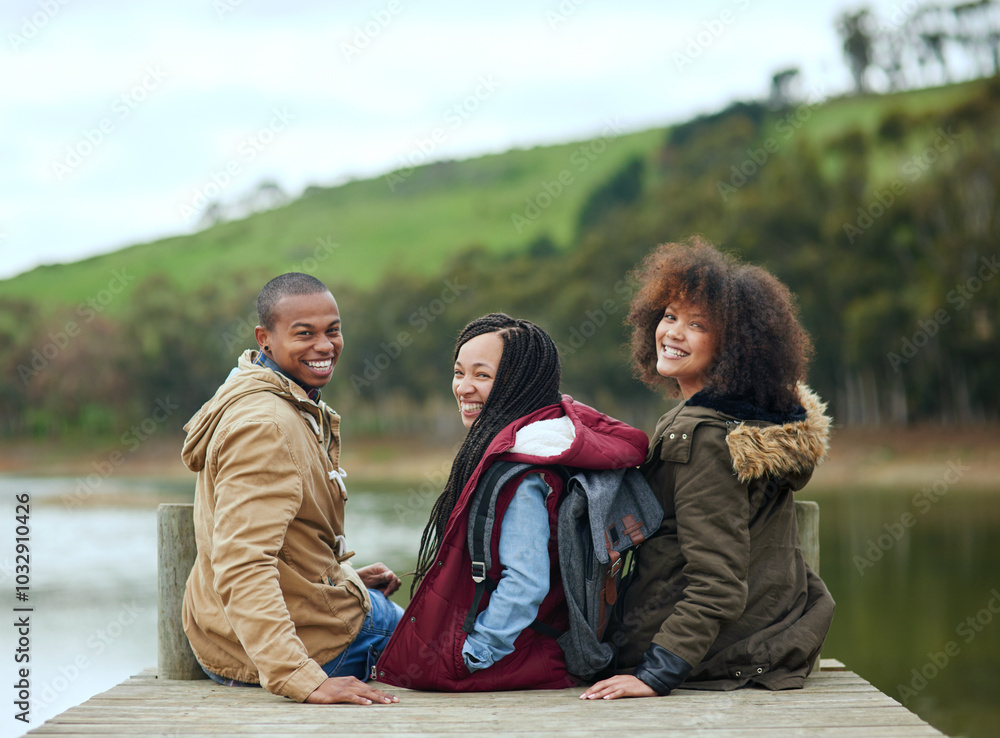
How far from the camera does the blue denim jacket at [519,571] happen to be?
371cm

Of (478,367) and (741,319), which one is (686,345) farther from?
(478,367)

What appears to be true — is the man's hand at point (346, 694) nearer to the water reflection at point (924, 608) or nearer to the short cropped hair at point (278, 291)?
the short cropped hair at point (278, 291)

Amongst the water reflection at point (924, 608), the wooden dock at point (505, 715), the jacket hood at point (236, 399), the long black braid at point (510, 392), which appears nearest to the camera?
the wooden dock at point (505, 715)

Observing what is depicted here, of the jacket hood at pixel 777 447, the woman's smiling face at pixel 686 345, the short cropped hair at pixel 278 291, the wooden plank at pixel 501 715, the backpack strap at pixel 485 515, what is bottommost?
the wooden plank at pixel 501 715

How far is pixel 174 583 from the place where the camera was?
14.4 feet

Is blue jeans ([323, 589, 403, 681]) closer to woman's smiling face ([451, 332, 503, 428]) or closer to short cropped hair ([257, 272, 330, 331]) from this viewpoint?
woman's smiling face ([451, 332, 503, 428])

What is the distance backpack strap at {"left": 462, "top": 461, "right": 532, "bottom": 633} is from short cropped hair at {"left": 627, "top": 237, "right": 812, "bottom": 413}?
3.18 ft

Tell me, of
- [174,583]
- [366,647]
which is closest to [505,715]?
[366,647]

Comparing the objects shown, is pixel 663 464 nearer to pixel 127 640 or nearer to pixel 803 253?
pixel 127 640

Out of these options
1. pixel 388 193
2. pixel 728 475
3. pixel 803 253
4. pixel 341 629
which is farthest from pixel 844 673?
pixel 388 193

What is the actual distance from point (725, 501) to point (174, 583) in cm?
234

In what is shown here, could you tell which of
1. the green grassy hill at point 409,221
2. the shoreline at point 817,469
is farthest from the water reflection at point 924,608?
the green grassy hill at point 409,221

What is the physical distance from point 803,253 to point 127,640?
35.6 metres

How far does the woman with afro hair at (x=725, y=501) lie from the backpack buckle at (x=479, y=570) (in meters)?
0.60
